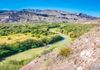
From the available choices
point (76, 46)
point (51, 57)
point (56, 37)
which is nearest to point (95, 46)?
point (76, 46)

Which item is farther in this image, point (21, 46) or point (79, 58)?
point (21, 46)

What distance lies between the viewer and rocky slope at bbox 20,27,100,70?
9981 millimetres


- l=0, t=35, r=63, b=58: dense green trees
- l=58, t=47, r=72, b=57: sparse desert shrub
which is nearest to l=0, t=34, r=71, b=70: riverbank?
l=0, t=35, r=63, b=58: dense green trees

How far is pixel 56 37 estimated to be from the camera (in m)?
79.6

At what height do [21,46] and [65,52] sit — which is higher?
[65,52]

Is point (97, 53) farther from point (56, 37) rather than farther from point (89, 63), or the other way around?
point (56, 37)

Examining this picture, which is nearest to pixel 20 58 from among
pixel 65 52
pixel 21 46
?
pixel 21 46

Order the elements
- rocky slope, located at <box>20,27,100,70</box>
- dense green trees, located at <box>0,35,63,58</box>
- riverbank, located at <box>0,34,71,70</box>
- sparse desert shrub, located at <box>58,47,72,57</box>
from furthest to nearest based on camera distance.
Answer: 1. dense green trees, located at <box>0,35,63,58</box>
2. riverbank, located at <box>0,34,71,70</box>
3. sparse desert shrub, located at <box>58,47,72,57</box>
4. rocky slope, located at <box>20,27,100,70</box>

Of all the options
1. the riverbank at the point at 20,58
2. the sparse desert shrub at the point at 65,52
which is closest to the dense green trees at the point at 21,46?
the riverbank at the point at 20,58

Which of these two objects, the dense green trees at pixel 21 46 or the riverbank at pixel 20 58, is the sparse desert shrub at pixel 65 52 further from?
the dense green trees at pixel 21 46

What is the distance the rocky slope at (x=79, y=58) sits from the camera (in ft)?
32.7

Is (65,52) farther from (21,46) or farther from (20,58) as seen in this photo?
(21,46)

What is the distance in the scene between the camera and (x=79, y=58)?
10.4 m

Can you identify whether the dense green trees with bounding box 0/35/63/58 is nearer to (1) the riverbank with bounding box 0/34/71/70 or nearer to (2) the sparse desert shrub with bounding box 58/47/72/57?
(1) the riverbank with bounding box 0/34/71/70
